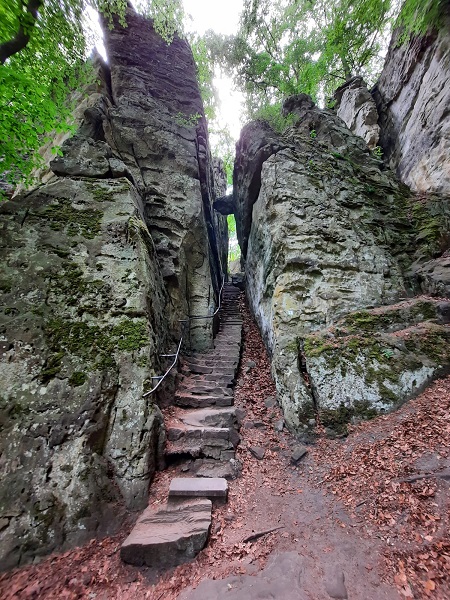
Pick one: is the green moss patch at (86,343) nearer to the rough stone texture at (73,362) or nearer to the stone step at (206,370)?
the rough stone texture at (73,362)

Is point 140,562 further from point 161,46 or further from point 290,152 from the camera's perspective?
point 161,46

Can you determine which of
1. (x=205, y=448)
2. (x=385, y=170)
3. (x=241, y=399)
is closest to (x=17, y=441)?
(x=205, y=448)

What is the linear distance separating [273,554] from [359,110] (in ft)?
50.1

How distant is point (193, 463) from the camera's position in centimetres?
423

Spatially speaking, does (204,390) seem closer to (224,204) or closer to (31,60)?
(31,60)

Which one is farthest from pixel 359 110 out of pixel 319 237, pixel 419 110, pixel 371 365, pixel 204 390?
pixel 204 390

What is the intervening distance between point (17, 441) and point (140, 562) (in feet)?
7.31

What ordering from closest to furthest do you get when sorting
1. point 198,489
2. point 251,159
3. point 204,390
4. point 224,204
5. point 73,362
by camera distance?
point 198,489 → point 73,362 → point 204,390 → point 251,159 → point 224,204

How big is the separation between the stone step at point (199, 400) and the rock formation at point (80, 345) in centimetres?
91

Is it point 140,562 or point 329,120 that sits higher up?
point 329,120

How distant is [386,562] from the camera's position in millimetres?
2537

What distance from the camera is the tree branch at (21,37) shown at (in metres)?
4.96

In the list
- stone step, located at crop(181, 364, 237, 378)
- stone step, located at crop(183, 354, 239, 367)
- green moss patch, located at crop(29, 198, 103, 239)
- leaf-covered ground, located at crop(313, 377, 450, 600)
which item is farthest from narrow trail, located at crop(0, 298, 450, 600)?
green moss patch, located at crop(29, 198, 103, 239)

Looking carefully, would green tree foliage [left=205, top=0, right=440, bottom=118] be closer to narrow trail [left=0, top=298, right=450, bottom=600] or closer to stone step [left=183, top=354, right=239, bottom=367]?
stone step [left=183, top=354, right=239, bottom=367]
